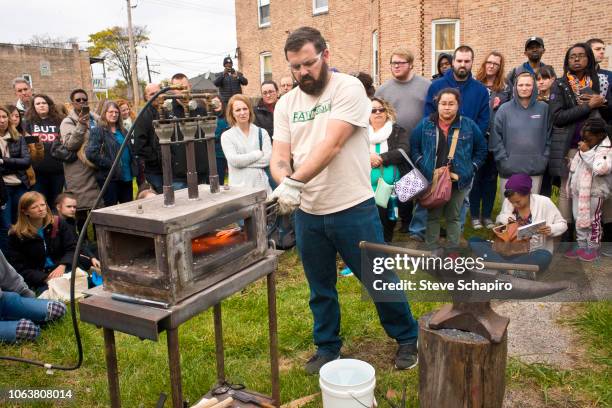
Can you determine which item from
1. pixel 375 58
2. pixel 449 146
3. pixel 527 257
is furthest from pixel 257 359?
pixel 375 58

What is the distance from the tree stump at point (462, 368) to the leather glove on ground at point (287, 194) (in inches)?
36.3

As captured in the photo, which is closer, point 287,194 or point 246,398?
point 287,194

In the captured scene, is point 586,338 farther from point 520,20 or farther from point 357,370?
point 520,20

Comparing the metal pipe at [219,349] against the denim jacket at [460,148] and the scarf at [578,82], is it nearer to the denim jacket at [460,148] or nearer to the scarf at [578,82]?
the denim jacket at [460,148]

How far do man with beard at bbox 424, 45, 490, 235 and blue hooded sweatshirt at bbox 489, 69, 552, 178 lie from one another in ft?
0.66

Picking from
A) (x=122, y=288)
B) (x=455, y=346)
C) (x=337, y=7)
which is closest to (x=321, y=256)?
(x=455, y=346)

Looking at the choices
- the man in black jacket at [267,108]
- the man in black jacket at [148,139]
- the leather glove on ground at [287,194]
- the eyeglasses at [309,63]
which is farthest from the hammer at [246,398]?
the man in black jacket at [267,108]

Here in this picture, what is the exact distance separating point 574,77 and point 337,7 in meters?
12.2

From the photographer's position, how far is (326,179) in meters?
2.88

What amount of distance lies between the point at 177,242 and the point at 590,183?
13.9 ft

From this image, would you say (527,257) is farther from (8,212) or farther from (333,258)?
(8,212)

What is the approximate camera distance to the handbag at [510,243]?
4512mm

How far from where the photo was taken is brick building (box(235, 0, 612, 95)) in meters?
11.0

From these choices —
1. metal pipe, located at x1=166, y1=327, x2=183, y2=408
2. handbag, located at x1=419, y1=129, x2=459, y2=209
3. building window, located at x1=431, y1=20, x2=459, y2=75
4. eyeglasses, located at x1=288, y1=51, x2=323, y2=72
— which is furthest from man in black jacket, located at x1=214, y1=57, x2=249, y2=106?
metal pipe, located at x1=166, y1=327, x2=183, y2=408
